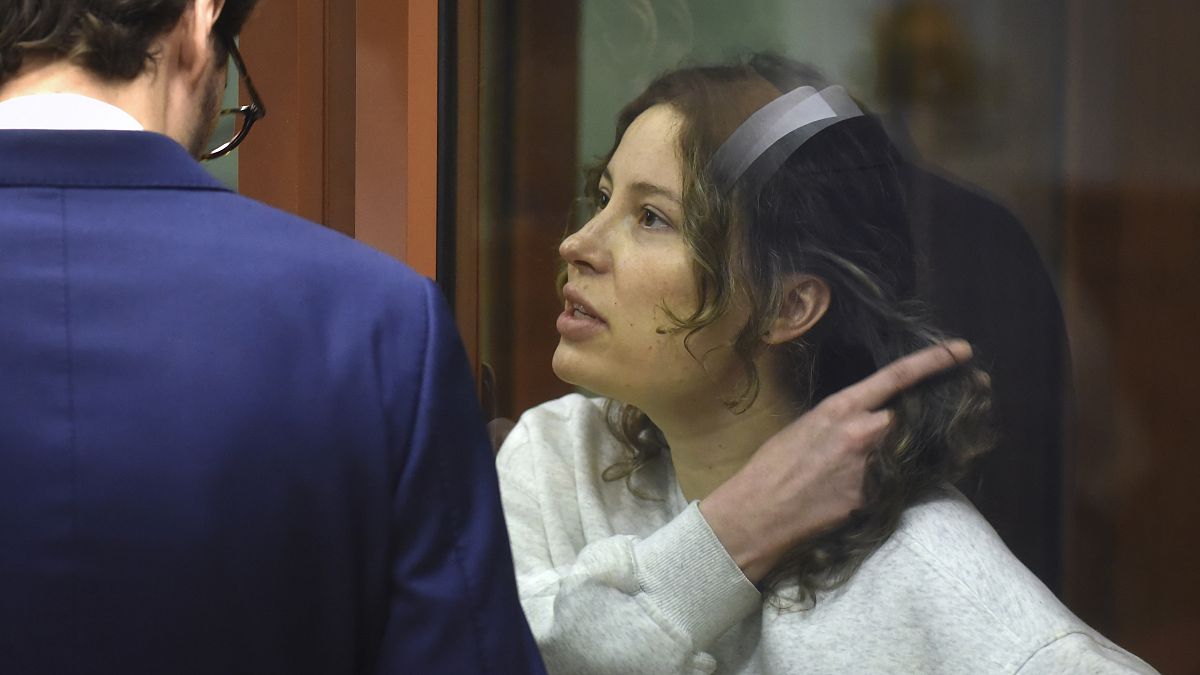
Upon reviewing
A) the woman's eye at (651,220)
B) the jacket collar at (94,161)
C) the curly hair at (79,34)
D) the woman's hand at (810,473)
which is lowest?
the woman's hand at (810,473)

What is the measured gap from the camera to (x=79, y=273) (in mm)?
821

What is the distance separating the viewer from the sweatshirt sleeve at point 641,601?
1162mm

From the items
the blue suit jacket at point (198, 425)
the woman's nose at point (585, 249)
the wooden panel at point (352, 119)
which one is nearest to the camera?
the blue suit jacket at point (198, 425)

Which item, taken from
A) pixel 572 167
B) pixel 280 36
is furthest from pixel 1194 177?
pixel 280 36

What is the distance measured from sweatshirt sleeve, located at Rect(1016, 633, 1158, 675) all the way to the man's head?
780mm

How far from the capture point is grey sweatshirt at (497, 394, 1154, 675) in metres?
1.03

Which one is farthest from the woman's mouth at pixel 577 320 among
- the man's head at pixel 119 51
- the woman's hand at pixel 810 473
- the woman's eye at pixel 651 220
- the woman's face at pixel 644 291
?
the man's head at pixel 119 51

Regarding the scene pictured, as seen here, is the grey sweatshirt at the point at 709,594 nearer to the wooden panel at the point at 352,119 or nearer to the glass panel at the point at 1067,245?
the glass panel at the point at 1067,245

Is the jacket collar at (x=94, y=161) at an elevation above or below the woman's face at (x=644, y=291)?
above

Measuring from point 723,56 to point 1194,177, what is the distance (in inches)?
17.0

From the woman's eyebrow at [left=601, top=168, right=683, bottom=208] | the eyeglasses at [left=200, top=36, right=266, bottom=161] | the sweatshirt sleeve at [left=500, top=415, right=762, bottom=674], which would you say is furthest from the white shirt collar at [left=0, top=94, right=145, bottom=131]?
the sweatshirt sleeve at [left=500, top=415, right=762, bottom=674]

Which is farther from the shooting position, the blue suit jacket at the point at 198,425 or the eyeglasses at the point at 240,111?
the eyeglasses at the point at 240,111

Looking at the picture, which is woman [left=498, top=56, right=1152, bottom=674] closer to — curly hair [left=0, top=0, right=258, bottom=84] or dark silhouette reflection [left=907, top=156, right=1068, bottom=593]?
dark silhouette reflection [left=907, top=156, right=1068, bottom=593]

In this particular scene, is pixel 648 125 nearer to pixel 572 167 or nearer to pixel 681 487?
pixel 572 167
